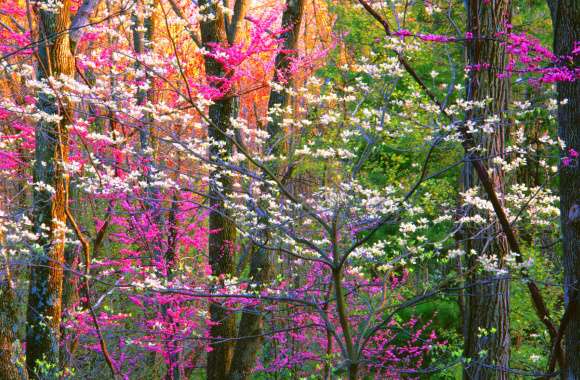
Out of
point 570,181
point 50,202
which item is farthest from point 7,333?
point 570,181

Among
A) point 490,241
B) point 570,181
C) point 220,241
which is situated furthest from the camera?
point 220,241

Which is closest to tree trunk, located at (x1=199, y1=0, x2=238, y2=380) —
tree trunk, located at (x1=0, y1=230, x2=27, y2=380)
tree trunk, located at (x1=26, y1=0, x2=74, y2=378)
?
tree trunk, located at (x1=26, y1=0, x2=74, y2=378)

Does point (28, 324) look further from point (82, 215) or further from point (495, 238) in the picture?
→ point (82, 215)

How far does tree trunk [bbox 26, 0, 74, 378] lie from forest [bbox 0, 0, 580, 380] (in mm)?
22

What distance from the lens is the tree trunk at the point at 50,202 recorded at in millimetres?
5922

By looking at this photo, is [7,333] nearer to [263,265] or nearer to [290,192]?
[290,192]

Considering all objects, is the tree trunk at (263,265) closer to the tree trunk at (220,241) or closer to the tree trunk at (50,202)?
the tree trunk at (220,241)

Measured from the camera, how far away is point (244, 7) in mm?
7723

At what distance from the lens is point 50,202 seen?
612 cm

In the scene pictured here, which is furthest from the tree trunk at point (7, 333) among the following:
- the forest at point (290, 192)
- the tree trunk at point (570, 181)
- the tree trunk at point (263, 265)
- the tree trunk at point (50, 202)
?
the tree trunk at point (570, 181)

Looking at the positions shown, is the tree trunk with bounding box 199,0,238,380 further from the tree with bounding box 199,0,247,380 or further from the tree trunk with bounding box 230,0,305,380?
the tree trunk with bounding box 230,0,305,380

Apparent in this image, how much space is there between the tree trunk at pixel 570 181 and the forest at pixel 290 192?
0.01 m

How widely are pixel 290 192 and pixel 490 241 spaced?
2066mm

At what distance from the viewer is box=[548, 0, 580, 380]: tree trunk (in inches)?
153
